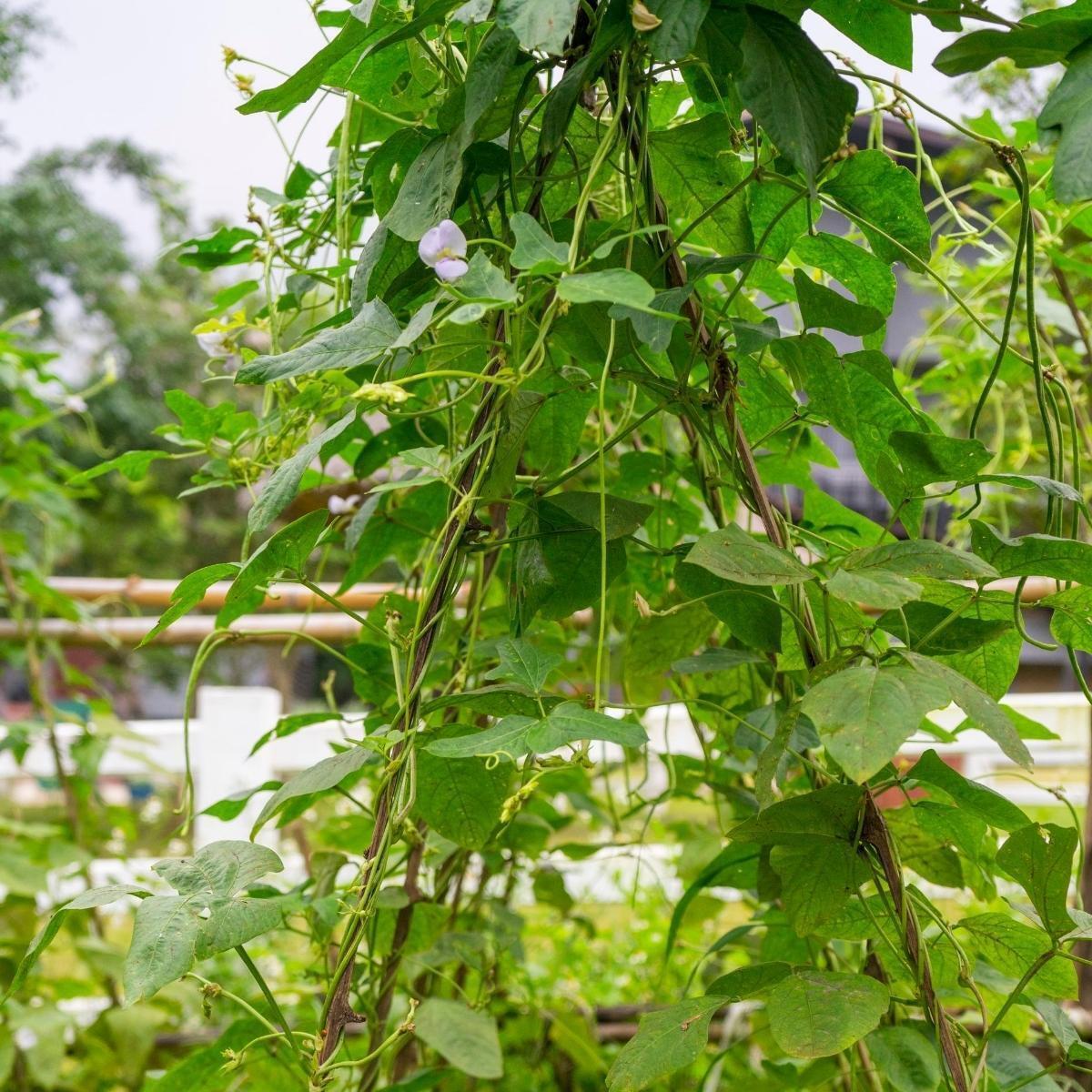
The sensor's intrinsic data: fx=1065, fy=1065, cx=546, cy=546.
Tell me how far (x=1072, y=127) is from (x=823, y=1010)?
13.8 inches

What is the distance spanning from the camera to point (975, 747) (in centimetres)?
193

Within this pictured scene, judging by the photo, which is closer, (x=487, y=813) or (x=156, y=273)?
(x=487, y=813)

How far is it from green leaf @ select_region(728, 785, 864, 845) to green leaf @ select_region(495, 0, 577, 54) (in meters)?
0.30

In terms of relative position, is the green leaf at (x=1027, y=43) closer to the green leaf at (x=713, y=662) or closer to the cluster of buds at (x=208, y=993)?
the green leaf at (x=713, y=662)

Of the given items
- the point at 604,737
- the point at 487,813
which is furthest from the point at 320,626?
the point at 604,737

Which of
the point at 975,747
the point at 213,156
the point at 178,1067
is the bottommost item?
the point at 975,747

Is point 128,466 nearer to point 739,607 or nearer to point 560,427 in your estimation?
point 560,427

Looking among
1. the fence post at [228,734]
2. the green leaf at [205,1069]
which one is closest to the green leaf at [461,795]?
the green leaf at [205,1069]

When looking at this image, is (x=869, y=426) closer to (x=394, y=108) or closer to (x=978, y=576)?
(x=978, y=576)

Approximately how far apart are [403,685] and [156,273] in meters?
8.28

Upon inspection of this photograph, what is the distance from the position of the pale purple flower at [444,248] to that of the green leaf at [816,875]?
0.93 ft

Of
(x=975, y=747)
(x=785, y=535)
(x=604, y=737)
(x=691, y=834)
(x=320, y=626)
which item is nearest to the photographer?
(x=604, y=737)

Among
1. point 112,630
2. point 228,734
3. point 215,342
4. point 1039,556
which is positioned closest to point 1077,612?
point 1039,556

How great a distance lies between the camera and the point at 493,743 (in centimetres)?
39
